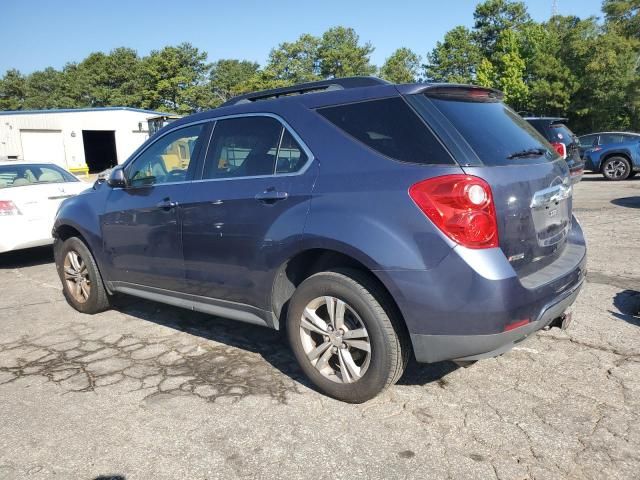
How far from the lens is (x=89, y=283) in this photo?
5.03m

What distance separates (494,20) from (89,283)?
63.0 m

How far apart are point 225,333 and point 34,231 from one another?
13.3 ft

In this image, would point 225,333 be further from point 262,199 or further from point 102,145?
point 102,145

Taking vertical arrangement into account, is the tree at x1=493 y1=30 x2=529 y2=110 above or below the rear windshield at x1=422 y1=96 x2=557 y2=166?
above

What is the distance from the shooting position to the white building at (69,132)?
32438 millimetres

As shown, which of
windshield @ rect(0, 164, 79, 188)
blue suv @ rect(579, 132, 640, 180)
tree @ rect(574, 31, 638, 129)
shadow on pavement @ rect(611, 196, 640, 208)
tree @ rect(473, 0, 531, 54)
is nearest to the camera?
windshield @ rect(0, 164, 79, 188)

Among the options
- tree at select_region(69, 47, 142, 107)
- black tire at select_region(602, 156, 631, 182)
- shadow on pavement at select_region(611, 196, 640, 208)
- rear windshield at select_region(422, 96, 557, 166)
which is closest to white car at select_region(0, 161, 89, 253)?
rear windshield at select_region(422, 96, 557, 166)

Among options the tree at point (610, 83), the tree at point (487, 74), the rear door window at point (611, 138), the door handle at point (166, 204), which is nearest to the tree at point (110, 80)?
the tree at point (487, 74)

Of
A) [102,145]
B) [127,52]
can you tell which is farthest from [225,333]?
[127,52]

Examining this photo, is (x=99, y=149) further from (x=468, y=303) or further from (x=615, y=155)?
(x=468, y=303)

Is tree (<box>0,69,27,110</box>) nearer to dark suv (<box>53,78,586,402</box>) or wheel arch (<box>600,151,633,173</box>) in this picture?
wheel arch (<box>600,151,633,173</box>)

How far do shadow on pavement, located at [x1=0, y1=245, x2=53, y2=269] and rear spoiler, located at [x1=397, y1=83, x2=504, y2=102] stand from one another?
6774mm

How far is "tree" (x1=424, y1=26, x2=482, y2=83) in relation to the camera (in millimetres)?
57656

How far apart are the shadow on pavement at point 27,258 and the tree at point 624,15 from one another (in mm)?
45734
